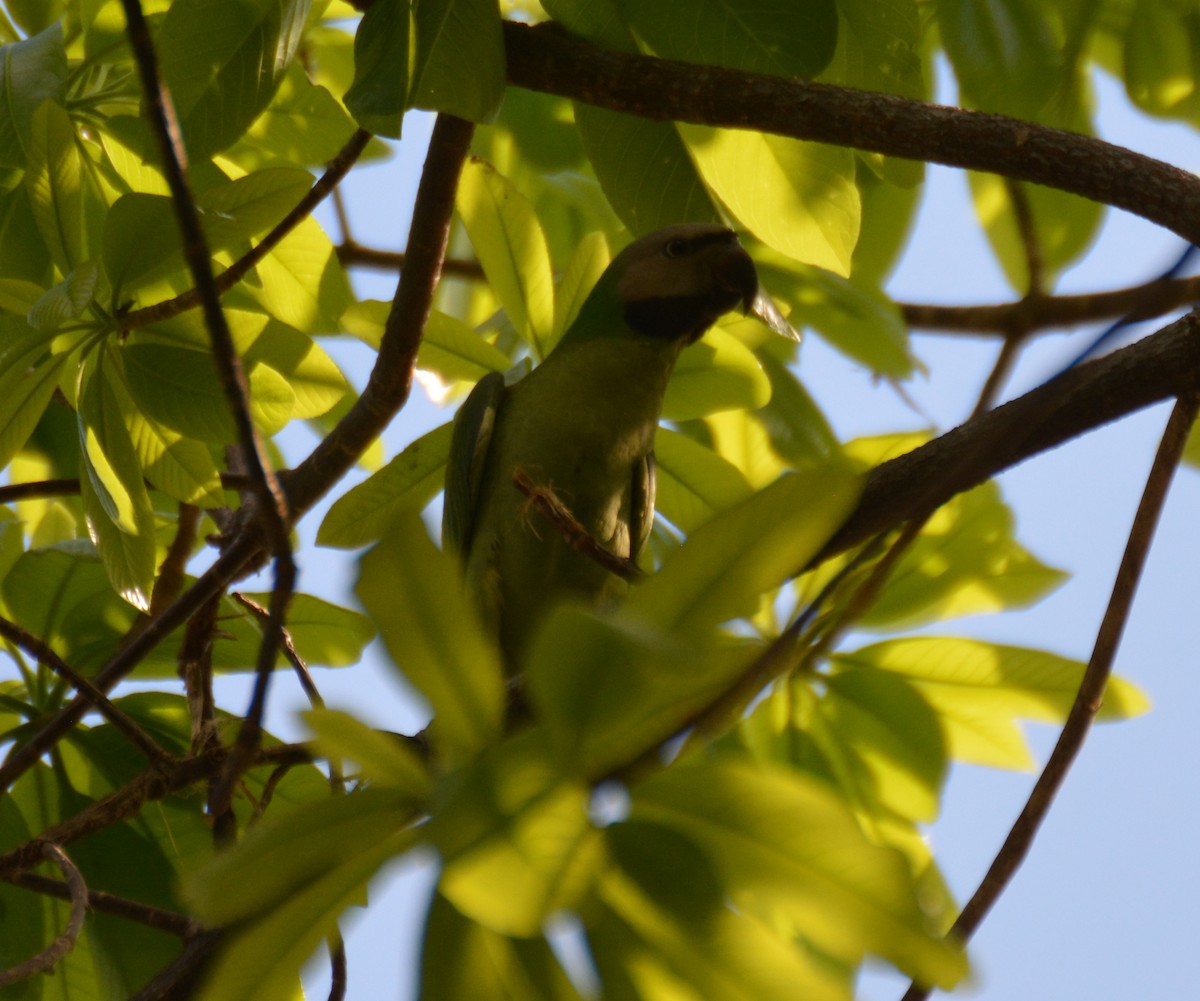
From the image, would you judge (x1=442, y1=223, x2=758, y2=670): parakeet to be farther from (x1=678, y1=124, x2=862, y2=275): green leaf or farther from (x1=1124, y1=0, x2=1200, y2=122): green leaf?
(x1=1124, y1=0, x2=1200, y2=122): green leaf

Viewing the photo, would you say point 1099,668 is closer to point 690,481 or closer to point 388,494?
point 690,481

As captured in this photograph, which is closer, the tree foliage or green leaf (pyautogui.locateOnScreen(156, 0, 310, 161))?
the tree foliage

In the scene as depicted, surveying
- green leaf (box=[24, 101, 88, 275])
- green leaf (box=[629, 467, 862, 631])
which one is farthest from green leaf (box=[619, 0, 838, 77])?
green leaf (box=[629, 467, 862, 631])

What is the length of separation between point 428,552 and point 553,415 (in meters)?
1.98

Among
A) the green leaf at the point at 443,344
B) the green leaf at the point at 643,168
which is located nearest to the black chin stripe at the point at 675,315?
the green leaf at the point at 443,344

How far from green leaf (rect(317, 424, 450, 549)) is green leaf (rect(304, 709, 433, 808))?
55.7 inches

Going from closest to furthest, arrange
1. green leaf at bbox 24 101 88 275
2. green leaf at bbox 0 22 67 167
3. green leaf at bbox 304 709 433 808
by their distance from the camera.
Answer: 1. green leaf at bbox 304 709 433 808
2. green leaf at bbox 0 22 67 167
3. green leaf at bbox 24 101 88 275

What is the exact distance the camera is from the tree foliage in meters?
0.76

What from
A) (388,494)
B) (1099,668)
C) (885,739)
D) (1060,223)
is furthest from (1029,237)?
(388,494)

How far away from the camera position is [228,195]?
1.98 m

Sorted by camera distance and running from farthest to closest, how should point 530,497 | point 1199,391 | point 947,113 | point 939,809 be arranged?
1. point 939,809
2. point 530,497
3. point 947,113
4. point 1199,391

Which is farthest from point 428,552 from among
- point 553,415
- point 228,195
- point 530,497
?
point 553,415

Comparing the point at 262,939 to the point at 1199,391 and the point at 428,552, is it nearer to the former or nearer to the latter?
the point at 428,552

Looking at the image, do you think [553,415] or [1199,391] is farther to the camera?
[553,415]
